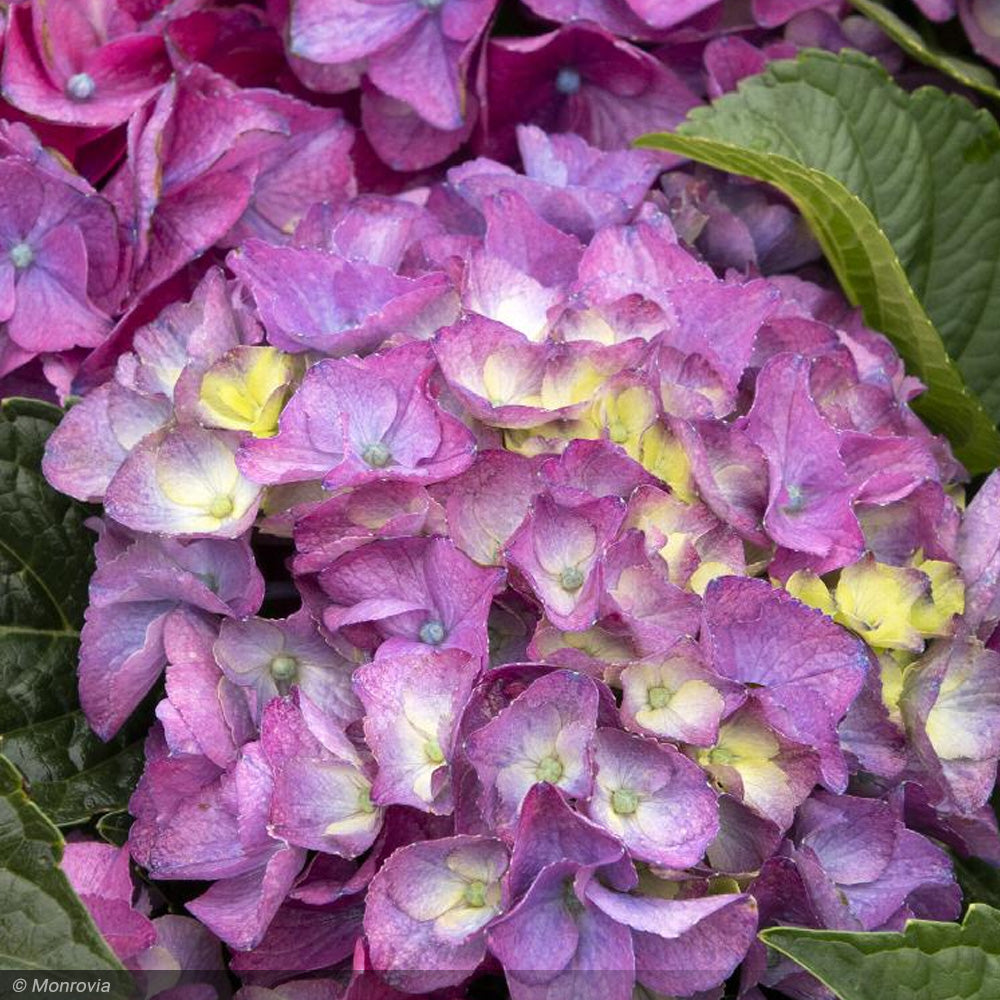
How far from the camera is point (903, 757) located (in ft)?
2.11

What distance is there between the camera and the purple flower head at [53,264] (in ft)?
2.64

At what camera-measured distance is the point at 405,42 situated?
0.92 metres

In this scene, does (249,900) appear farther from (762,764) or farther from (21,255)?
(21,255)

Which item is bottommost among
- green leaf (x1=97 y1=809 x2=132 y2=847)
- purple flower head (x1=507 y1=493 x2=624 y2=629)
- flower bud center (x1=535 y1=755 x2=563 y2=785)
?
green leaf (x1=97 y1=809 x2=132 y2=847)

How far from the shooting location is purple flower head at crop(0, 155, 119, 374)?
804mm

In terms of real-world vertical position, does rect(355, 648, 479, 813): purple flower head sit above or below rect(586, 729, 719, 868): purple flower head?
above

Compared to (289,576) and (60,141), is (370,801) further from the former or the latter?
(60,141)

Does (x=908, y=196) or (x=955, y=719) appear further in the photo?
(x=908, y=196)

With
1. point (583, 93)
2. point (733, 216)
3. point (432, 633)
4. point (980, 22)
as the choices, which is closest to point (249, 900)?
point (432, 633)

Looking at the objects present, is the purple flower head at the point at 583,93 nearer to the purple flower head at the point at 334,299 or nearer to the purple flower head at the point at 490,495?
the purple flower head at the point at 334,299

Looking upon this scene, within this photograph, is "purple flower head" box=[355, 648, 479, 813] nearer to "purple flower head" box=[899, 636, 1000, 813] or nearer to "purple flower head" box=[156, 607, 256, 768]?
"purple flower head" box=[156, 607, 256, 768]

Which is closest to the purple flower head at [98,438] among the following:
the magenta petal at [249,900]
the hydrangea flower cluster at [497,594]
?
the hydrangea flower cluster at [497,594]

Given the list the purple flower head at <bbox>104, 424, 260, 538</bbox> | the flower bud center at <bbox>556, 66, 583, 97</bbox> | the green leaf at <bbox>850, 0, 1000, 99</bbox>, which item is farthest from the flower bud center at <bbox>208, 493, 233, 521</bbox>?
the green leaf at <bbox>850, 0, 1000, 99</bbox>

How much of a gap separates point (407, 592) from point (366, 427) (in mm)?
79
